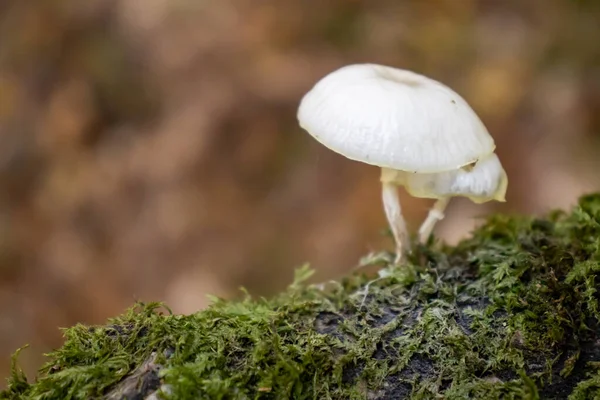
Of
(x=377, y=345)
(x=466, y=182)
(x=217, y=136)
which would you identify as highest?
(x=217, y=136)

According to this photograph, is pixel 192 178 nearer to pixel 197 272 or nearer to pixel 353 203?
pixel 197 272

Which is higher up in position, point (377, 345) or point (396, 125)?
point (396, 125)

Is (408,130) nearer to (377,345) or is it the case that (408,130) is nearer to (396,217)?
(396,217)

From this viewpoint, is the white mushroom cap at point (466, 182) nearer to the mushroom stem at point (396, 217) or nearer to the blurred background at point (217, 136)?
the mushroom stem at point (396, 217)

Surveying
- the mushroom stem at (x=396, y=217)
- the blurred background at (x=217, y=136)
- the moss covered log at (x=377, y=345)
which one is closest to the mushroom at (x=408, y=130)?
the mushroom stem at (x=396, y=217)

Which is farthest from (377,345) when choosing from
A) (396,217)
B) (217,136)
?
(217,136)

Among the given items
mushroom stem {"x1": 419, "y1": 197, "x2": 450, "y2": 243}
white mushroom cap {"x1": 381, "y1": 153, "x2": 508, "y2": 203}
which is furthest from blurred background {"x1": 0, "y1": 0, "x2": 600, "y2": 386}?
white mushroom cap {"x1": 381, "y1": 153, "x2": 508, "y2": 203}
